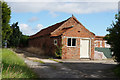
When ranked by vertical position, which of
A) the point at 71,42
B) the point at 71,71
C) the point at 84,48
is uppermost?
the point at 71,42

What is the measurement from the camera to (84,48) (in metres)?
18.3

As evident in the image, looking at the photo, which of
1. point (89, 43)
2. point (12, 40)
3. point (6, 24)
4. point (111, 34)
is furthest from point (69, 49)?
point (12, 40)

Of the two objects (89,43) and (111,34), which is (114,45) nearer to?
(111,34)

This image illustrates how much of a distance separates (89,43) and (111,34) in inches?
311

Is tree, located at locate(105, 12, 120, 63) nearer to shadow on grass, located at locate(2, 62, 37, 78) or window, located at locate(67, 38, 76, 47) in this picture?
shadow on grass, located at locate(2, 62, 37, 78)

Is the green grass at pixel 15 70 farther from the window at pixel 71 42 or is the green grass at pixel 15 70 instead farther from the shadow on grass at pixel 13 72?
the window at pixel 71 42

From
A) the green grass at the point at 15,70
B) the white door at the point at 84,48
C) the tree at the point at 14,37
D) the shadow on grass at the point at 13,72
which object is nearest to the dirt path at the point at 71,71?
the green grass at the point at 15,70

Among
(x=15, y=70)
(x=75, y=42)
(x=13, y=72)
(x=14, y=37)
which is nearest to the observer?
(x=13, y=72)

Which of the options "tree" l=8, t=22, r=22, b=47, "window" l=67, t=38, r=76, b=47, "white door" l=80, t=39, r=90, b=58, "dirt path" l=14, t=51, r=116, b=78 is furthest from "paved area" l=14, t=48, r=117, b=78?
"tree" l=8, t=22, r=22, b=47

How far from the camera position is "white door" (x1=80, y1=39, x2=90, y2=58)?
18.1m

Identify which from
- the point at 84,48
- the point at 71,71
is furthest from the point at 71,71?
the point at 84,48

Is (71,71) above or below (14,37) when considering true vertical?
below

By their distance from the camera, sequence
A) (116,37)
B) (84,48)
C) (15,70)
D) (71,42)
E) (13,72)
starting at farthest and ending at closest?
1. (84,48)
2. (71,42)
3. (116,37)
4. (15,70)
5. (13,72)

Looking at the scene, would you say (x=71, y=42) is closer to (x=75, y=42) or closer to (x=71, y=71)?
(x=75, y=42)
